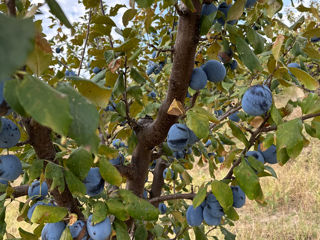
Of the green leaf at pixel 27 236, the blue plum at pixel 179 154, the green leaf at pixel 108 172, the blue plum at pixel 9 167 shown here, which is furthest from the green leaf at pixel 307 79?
the blue plum at pixel 179 154

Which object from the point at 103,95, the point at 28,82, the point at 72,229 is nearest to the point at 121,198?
the point at 72,229

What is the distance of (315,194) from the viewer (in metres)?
2.93

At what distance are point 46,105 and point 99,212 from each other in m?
0.44

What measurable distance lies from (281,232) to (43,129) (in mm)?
2533

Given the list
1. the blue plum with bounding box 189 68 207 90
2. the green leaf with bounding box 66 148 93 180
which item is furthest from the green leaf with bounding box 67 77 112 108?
the blue plum with bounding box 189 68 207 90

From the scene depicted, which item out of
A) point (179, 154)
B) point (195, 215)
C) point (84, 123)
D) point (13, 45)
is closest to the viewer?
point (13, 45)

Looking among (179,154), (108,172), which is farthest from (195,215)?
(179,154)

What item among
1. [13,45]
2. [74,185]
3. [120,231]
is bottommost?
[120,231]

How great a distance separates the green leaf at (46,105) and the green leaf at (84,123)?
0.03m

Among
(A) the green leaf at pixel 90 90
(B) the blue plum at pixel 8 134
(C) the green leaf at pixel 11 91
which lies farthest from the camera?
(B) the blue plum at pixel 8 134

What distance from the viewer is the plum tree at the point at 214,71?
87 cm

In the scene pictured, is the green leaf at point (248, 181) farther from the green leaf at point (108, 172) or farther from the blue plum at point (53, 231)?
the blue plum at point (53, 231)

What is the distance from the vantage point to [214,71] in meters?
0.87

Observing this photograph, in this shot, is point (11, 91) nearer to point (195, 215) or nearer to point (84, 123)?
point (84, 123)
